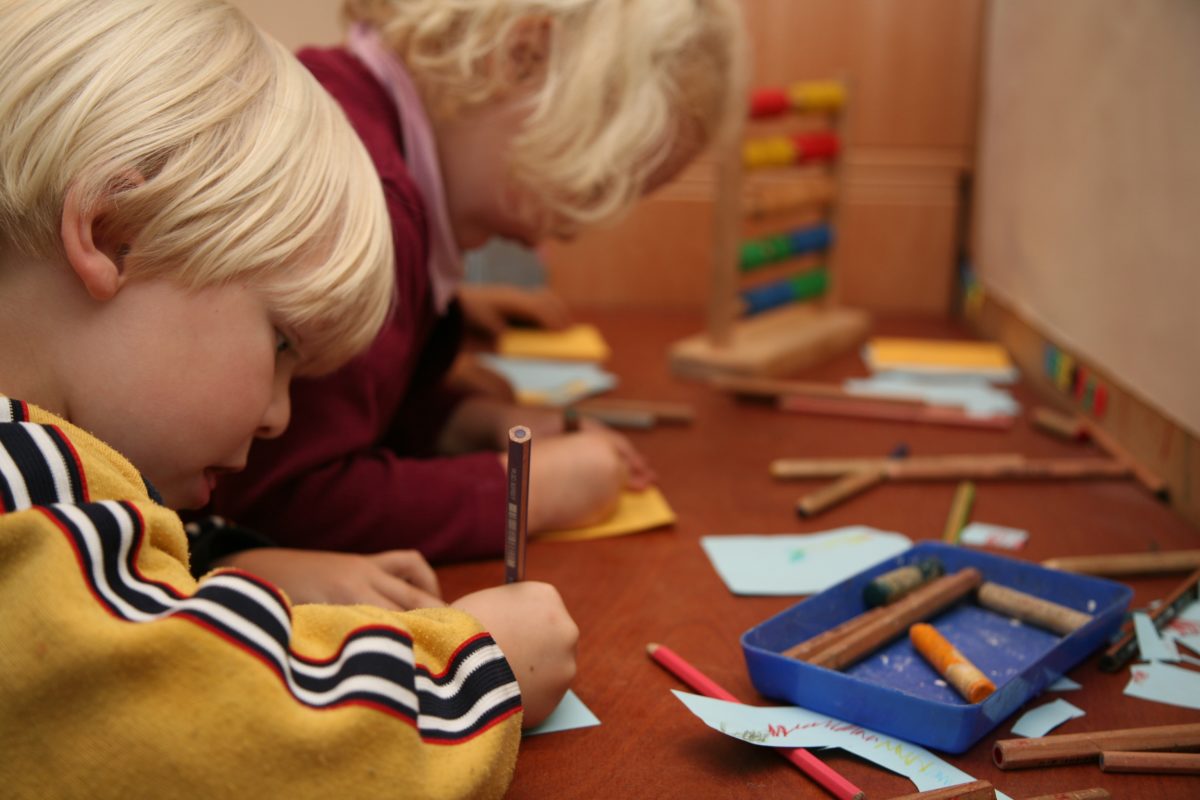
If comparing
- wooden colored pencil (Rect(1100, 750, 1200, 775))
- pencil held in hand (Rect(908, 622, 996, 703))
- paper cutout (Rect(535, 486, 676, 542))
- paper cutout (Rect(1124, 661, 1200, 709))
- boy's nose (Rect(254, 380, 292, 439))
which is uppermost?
boy's nose (Rect(254, 380, 292, 439))

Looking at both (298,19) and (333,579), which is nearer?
(333,579)

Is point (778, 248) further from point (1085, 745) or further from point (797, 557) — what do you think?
point (1085, 745)

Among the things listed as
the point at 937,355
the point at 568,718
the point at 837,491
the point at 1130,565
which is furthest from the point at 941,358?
the point at 568,718

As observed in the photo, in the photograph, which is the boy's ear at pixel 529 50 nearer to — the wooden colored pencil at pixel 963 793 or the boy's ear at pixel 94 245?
the boy's ear at pixel 94 245

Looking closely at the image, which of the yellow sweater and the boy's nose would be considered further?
the boy's nose

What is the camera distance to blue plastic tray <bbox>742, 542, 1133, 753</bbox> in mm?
581

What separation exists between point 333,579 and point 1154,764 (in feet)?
1.57

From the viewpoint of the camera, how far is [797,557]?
85 centimetres

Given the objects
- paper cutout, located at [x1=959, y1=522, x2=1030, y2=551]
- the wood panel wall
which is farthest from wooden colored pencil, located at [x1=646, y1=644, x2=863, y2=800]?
the wood panel wall

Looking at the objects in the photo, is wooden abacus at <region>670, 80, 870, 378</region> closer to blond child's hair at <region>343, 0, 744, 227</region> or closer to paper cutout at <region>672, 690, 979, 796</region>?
blond child's hair at <region>343, 0, 744, 227</region>

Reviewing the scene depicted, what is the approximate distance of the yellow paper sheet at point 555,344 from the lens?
1463mm

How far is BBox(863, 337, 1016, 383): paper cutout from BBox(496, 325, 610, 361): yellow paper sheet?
37cm

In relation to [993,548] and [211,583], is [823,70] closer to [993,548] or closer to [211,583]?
[993,548]

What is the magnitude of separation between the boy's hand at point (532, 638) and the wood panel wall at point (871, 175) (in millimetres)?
1178
